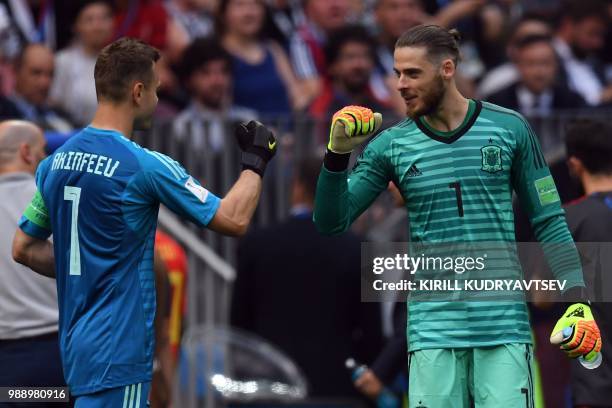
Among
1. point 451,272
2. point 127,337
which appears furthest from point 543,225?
point 127,337

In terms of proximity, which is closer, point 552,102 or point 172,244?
point 172,244

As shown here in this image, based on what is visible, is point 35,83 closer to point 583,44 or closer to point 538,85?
point 538,85

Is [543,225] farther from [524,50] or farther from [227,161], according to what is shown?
[524,50]

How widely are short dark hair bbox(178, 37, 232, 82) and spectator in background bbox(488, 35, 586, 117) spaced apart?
2620 mm

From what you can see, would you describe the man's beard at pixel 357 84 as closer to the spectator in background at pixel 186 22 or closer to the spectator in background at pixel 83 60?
the spectator in background at pixel 186 22

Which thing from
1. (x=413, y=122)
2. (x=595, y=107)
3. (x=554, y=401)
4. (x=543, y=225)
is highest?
(x=595, y=107)

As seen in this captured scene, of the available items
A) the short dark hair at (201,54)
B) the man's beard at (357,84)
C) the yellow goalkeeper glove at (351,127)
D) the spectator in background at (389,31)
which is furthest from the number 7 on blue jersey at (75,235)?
the spectator in background at (389,31)

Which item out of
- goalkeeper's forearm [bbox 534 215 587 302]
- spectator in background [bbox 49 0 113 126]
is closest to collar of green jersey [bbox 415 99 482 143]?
goalkeeper's forearm [bbox 534 215 587 302]

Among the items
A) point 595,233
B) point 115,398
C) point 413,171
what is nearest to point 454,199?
point 413,171

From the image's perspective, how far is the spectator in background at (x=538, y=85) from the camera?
45.0ft

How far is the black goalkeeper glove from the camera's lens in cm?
725

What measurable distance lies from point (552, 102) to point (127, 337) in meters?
7.78

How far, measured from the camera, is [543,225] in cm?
728

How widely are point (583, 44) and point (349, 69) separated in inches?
126
